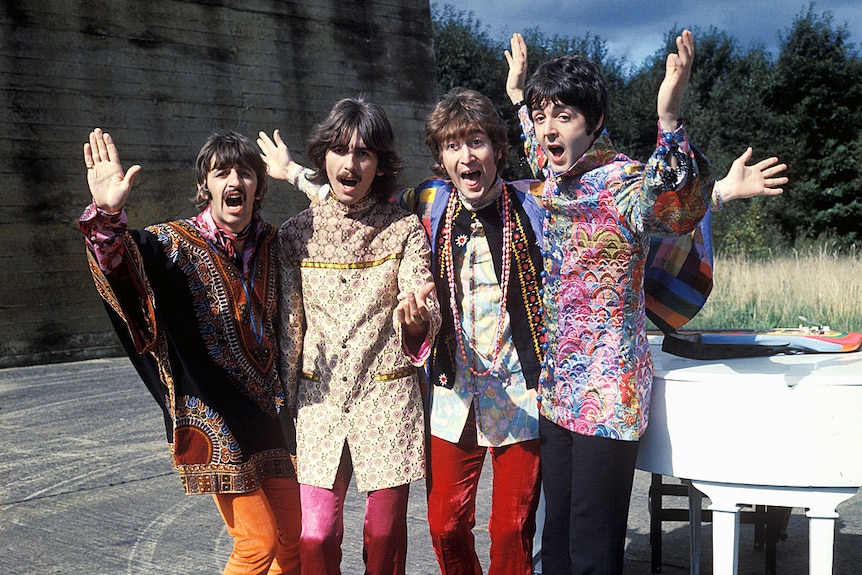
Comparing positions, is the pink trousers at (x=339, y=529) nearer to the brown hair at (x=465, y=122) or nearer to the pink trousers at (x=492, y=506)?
the pink trousers at (x=492, y=506)

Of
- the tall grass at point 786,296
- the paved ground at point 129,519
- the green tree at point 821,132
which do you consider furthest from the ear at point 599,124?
the green tree at point 821,132

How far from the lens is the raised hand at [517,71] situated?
3363 millimetres

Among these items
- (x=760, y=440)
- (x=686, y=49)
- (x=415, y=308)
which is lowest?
(x=760, y=440)

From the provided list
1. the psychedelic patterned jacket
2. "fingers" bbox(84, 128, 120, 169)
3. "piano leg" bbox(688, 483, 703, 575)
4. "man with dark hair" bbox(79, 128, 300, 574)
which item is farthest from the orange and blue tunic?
"piano leg" bbox(688, 483, 703, 575)

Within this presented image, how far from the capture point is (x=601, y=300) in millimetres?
2725

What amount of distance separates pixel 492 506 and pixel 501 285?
71cm

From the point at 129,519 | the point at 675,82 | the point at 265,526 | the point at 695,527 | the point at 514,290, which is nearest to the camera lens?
the point at 675,82

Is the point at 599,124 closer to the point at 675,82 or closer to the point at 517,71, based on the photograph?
the point at 675,82

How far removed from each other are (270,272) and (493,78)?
27.0 m

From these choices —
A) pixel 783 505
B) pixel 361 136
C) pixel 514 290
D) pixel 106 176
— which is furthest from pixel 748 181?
pixel 106 176

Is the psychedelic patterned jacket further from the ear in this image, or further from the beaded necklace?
the beaded necklace

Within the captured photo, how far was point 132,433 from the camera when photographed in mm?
6734

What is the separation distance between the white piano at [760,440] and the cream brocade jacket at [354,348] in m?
0.77

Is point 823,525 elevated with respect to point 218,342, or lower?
lower
